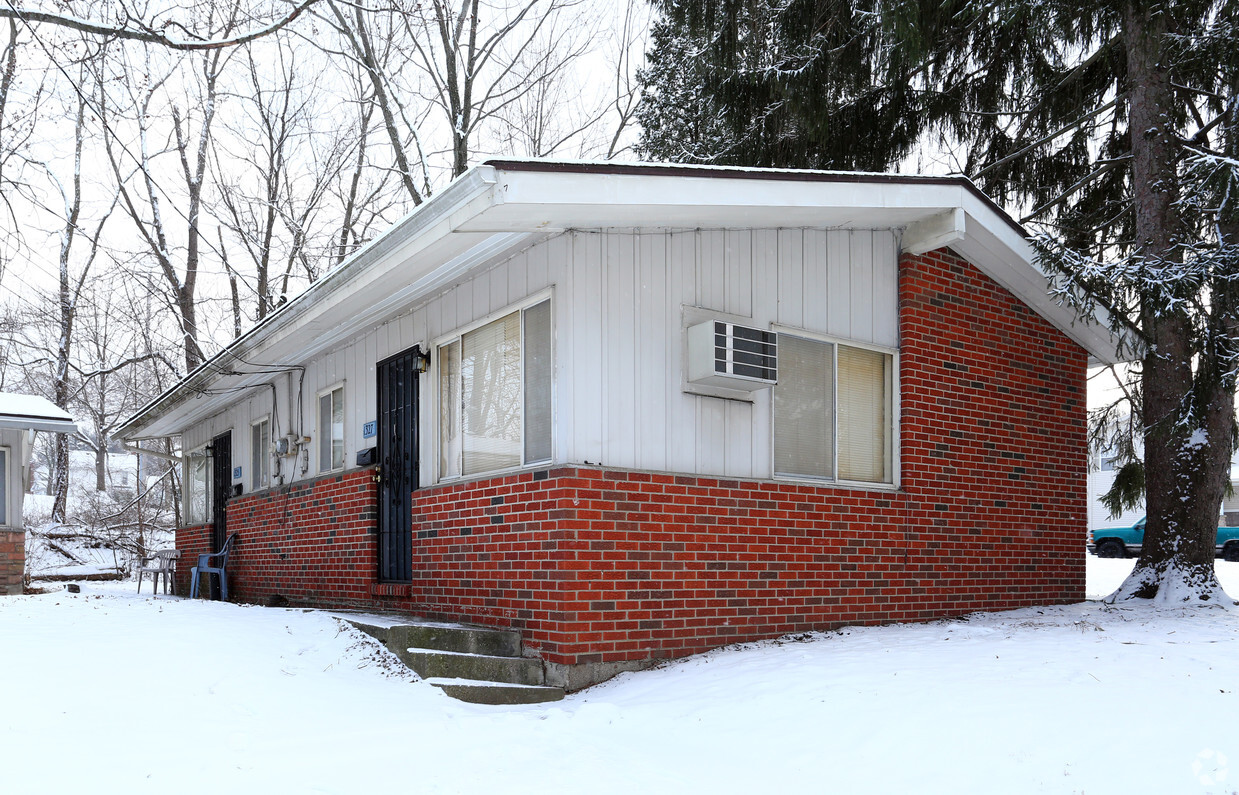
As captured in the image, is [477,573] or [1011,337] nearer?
[477,573]

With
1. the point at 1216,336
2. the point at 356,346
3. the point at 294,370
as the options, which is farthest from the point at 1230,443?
the point at 294,370

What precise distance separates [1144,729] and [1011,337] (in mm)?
5247

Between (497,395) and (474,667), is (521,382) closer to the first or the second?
(497,395)

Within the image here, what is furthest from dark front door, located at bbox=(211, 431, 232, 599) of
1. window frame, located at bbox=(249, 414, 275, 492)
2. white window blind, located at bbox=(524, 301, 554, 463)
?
white window blind, located at bbox=(524, 301, 554, 463)

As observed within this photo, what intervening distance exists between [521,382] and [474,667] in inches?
76.5

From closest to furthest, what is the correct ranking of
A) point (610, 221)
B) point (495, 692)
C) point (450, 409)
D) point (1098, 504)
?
point (495, 692), point (610, 221), point (450, 409), point (1098, 504)

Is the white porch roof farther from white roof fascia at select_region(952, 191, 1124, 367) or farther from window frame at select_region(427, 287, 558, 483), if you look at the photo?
white roof fascia at select_region(952, 191, 1124, 367)

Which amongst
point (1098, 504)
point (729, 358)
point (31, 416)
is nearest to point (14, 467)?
point (31, 416)

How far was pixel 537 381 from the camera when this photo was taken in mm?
6738

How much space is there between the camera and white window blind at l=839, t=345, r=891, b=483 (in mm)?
7859

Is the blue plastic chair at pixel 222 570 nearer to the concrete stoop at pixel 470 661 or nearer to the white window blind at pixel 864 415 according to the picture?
the concrete stoop at pixel 470 661

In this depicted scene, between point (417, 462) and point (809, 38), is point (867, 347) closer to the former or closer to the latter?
point (417, 462)

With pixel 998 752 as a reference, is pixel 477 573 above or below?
above

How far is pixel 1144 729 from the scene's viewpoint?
441cm
